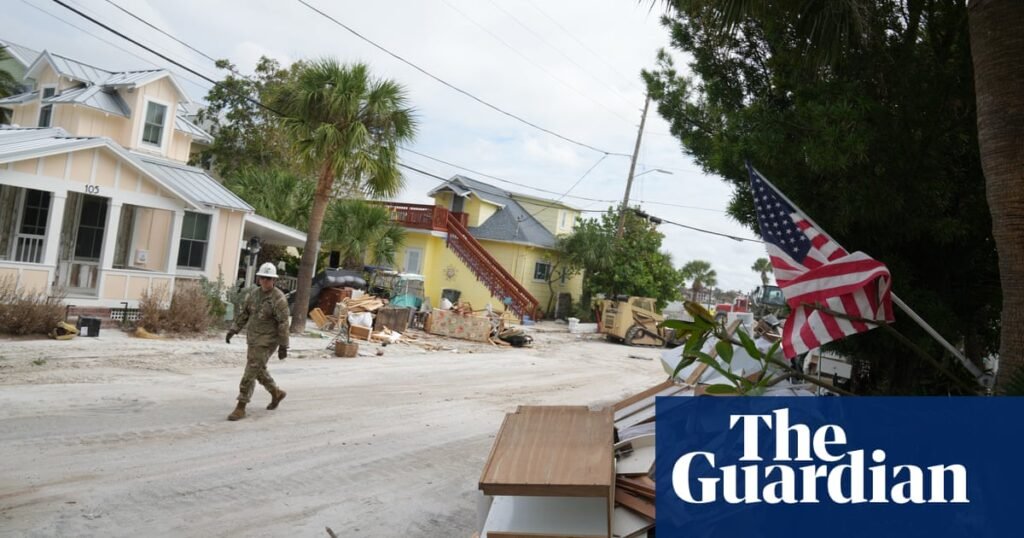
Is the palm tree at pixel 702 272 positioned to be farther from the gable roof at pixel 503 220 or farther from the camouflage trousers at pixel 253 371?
the camouflage trousers at pixel 253 371

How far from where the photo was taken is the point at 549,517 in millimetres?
4457

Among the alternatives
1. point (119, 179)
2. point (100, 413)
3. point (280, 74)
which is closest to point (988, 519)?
point (100, 413)

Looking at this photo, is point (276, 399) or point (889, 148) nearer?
point (889, 148)

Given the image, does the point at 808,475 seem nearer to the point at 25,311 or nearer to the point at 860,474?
the point at 860,474

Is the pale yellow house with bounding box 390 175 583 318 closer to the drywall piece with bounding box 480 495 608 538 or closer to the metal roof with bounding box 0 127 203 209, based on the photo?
the metal roof with bounding box 0 127 203 209

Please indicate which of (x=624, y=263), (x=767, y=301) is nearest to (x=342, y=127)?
(x=624, y=263)

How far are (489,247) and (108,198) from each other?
21.1m

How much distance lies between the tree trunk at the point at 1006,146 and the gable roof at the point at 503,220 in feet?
101

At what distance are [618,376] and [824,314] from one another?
511 inches

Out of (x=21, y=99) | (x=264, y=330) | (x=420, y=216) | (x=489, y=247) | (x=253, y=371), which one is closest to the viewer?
(x=253, y=371)

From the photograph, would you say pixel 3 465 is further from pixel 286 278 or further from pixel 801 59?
pixel 286 278

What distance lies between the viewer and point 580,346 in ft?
82.9

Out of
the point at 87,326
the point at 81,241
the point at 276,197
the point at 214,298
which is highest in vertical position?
the point at 276,197

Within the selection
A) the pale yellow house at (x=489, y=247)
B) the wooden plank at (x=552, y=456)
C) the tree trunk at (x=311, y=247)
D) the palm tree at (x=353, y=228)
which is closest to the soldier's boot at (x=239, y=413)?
the wooden plank at (x=552, y=456)
